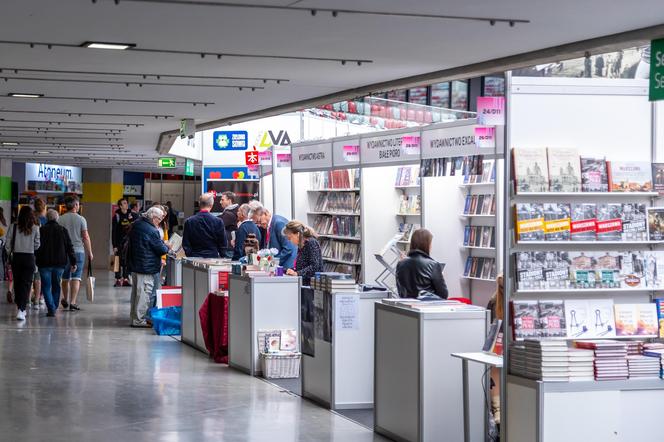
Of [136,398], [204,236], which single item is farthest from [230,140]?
[136,398]

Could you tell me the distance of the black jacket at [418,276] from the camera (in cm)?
862

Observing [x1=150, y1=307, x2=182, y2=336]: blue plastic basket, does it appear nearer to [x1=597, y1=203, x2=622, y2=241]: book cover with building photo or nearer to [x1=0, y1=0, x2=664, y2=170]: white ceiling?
[x1=0, y1=0, x2=664, y2=170]: white ceiling

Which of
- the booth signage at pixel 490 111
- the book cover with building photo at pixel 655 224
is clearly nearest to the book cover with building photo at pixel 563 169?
the book cover with building photo at pixel 655 224

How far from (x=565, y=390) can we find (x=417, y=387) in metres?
1.35

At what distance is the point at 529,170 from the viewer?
6082 millimetres

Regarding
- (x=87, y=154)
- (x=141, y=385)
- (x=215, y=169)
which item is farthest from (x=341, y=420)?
(x=87, y=154)

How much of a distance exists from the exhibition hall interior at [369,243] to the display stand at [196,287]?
0.05 metres

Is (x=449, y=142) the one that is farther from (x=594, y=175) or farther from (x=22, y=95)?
(x=22, y=95)

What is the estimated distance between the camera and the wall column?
34.5 meters

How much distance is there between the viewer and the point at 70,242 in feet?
51.0

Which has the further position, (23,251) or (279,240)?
(23,251)

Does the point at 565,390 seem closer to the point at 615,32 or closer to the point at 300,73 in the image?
the point at 615,32

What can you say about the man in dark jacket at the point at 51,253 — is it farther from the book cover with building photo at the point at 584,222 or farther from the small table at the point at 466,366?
the book cover with building photo at the point at 584,222

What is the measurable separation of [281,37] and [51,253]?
8.54 meters
